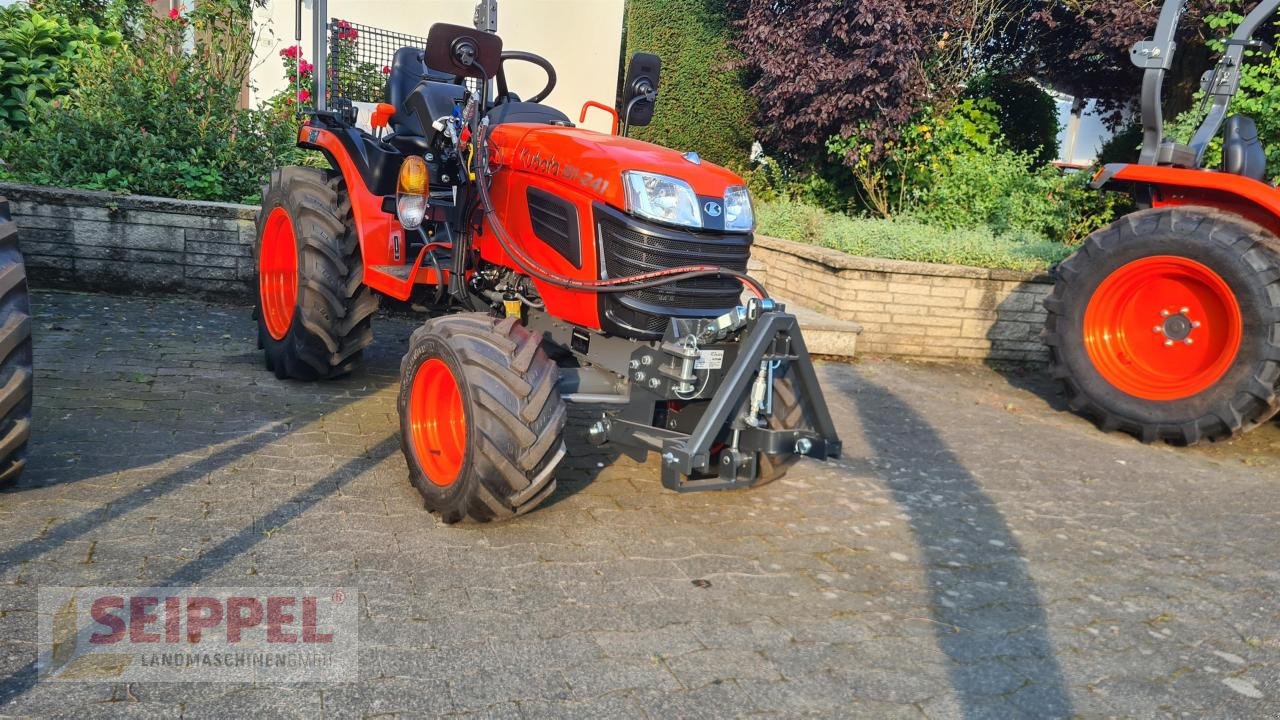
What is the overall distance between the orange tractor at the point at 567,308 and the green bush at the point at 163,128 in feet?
10.7

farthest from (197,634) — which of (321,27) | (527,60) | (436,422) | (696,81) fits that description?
(696,81)

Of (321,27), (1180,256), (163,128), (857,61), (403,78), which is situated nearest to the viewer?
(321,27)

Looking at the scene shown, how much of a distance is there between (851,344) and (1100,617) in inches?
155

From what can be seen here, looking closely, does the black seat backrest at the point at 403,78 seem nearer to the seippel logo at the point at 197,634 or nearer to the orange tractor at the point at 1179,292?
the seippel logo at the point at 197,634

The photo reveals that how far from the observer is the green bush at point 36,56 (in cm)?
888

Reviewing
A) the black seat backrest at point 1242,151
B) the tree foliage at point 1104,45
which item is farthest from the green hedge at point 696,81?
the black seat backrest at point 1242,151

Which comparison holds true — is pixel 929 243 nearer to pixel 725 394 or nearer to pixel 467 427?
pixel 725 394

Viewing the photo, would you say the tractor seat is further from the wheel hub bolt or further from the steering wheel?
the wheel hub bolt

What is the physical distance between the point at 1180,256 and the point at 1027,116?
6647 mm

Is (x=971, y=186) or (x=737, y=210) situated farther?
(x=971, y=186)

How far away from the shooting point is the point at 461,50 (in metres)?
3.90

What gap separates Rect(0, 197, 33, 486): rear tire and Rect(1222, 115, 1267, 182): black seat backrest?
6.09 m

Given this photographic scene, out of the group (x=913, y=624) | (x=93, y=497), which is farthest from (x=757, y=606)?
(x=93, y=497)

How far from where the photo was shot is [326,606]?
2.94 meters
